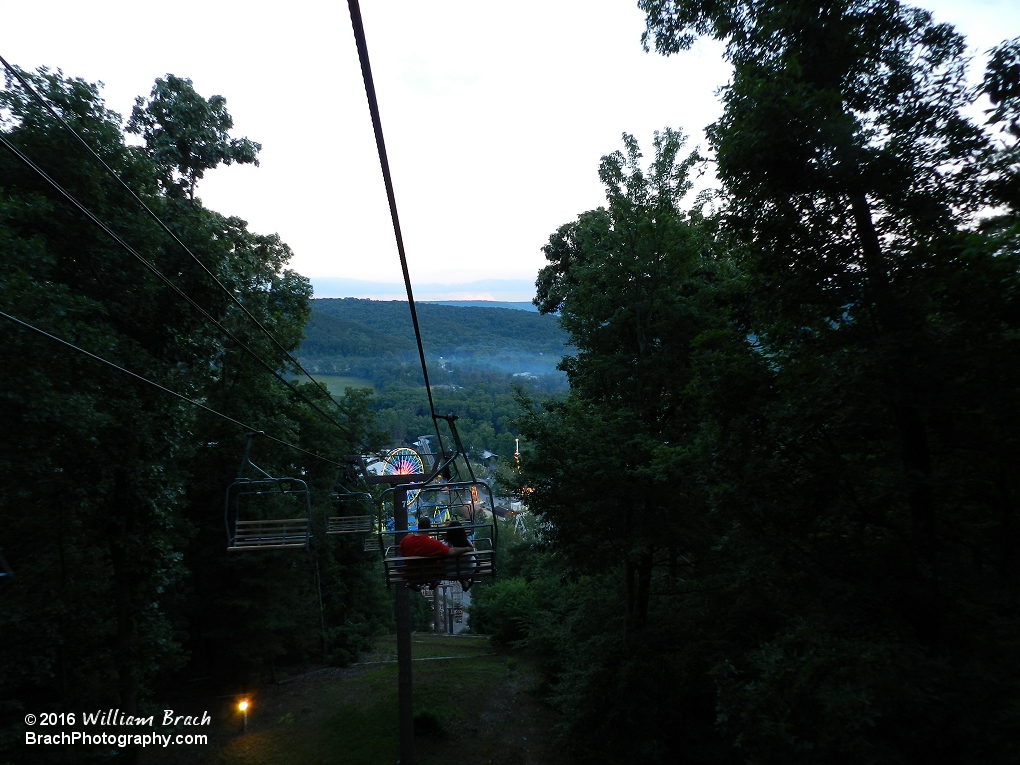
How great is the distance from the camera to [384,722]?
1538cm

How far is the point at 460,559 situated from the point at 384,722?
451 inches

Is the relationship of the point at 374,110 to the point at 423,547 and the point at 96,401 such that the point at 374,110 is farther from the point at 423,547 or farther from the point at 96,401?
the point at 96,401

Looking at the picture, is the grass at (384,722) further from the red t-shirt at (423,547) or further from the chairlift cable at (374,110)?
the chairlift cable at (374,110)

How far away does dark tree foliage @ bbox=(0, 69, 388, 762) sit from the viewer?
310 inches

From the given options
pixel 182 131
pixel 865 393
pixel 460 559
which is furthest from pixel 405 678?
pixel 182 131

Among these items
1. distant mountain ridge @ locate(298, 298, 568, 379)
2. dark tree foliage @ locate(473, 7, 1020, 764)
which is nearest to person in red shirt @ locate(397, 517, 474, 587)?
dark tree foliage @ locate(473, 7, 1020, 764)

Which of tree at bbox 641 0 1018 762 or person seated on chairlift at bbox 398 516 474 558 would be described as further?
person seated on chairlift at bbox 398 516 474 558

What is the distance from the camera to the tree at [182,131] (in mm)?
14680

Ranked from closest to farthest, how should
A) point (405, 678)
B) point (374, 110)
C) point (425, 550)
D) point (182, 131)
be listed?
point (374, 110) < point (425, 550) < point (405, 678) < point (182, 131)

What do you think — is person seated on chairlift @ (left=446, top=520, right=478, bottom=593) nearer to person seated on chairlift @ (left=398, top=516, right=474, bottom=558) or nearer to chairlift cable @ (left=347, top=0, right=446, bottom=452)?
person seated on chairlift @ (left=398, top=516, right=474, bottom=558)

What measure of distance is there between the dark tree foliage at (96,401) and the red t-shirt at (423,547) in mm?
4802

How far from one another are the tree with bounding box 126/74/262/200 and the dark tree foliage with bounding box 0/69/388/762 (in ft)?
0.48

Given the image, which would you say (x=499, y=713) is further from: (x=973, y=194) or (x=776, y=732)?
(x=973, y=194)

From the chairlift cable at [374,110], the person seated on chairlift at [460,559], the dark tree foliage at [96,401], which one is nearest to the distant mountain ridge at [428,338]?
the dark tree foliage at [96,401]
